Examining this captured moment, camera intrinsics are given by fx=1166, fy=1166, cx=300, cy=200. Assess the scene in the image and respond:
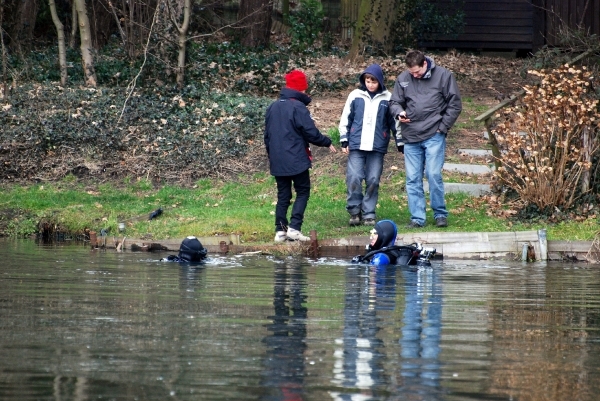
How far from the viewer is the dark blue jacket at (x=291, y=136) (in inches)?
598

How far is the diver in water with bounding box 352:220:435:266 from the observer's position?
13.5 metres

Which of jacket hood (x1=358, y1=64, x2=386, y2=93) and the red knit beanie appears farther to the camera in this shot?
jacket hood (x1=358, y1=64, x2=386, y2=93)

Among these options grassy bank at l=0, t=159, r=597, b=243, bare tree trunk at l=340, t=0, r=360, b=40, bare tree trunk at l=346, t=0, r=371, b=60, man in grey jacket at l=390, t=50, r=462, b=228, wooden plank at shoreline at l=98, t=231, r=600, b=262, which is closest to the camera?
wooden plank at shoreline at l=98, t=231, r=600, b=262

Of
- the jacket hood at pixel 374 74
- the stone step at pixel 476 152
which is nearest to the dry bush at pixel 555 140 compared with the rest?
the jacket hood at pixel 374 74

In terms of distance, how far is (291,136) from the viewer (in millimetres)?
15266

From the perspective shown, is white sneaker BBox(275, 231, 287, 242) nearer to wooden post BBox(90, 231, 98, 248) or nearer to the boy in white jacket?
the boy in white jacket

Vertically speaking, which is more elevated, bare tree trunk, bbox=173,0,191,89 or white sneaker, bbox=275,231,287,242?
bare tree trunk, bbox=173,0,191,89

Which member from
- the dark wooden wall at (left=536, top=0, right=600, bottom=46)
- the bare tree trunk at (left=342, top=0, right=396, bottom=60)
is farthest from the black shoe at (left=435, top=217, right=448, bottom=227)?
the bare tree trunk at (left=342, top=0, right=396, bottom=60)

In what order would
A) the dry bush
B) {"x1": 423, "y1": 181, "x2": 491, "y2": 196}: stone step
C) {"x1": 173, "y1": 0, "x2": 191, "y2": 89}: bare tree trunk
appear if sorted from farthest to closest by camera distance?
1. {"x1": 173, "y1": 0, "x2": 191, "y2": 89}: bare tree trunk
2. {"x1": 423, "y1": 181, "x2": 491, "y2": 196}: stone step
3. the dry bush

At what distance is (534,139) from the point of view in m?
15.7

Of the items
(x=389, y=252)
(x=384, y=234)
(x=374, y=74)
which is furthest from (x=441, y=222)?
(x=374, y=74)

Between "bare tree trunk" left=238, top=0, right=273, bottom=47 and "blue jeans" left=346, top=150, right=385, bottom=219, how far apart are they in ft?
42.2

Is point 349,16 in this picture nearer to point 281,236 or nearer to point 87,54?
point 87,54

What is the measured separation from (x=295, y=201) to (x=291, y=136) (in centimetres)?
86
